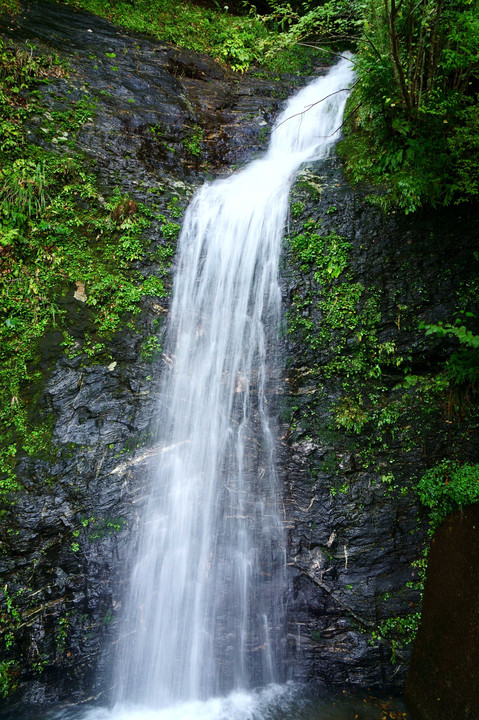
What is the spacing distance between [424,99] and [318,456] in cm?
453

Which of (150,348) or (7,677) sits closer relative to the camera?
(7,677)

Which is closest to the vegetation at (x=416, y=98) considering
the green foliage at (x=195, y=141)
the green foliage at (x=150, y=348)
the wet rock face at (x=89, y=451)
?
the green foliage at (x=195, y=141)

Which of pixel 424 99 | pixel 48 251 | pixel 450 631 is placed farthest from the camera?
pixel 48 251

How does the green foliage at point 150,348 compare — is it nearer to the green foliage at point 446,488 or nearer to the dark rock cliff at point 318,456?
the dark rock cliff at point 318,456

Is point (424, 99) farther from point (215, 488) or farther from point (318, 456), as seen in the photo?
point (215, 488)

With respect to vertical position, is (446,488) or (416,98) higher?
(416,98)

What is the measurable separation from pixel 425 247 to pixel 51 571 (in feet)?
18.9

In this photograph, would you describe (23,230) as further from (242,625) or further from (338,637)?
(338,637)

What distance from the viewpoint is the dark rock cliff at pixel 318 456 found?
4148 millimetres

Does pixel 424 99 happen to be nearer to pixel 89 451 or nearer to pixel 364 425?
pixel 364 425

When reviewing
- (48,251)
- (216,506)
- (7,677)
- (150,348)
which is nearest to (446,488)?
(216,506)

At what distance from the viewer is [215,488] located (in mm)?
4859

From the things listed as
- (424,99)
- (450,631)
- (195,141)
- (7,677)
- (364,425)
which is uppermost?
(195,141)

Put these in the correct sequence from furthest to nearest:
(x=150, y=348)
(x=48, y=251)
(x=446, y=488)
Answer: (x=48, y=251) → (x=150, y=348) → (x=446, y=488)
